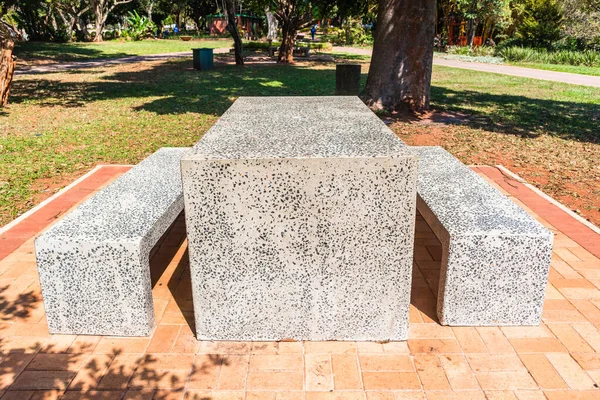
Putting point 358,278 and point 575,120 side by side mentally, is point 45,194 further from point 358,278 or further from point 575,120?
point 575,120

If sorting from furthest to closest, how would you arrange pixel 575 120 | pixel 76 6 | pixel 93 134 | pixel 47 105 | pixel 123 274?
pixel 76 6, pixel 47 105, pixel 575 120, pixel 93 134, pixel 123 274

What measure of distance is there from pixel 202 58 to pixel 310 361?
18.9 m

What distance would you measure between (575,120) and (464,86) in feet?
20.5

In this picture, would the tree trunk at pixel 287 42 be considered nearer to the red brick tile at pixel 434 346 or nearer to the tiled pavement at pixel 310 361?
the tiled pavement at pixel 310 361

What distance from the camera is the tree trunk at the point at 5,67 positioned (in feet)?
36.7

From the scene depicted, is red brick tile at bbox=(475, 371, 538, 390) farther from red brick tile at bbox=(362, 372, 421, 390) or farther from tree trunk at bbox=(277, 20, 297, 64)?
tree trunk at bbox=(277, 20, 297, 64)

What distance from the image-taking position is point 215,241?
2.95 m

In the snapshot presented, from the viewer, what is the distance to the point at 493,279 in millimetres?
3303

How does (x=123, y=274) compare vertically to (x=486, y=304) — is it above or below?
above

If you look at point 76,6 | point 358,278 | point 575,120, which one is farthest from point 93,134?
point 76,6

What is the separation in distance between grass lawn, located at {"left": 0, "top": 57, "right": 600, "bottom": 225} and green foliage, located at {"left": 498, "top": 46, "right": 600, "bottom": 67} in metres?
9.05

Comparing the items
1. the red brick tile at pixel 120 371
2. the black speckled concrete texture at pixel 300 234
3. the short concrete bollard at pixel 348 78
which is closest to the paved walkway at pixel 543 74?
the short concrete bollard at pixel 348 78

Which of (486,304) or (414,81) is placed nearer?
(486,304)

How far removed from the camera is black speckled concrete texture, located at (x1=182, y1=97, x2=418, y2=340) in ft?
9.18
